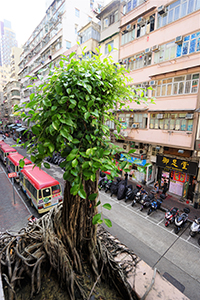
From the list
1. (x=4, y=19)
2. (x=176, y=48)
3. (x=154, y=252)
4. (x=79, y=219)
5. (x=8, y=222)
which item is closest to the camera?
(x=79, y=219)

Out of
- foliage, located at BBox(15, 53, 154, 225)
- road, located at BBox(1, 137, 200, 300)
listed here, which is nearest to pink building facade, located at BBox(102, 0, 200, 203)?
road, located at BBox(1, 137, 200, 300)

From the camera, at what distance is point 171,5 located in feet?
33.1

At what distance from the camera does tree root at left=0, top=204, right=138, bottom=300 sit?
2.13 meters

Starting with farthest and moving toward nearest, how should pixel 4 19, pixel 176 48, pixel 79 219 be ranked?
1. pixel 4 19
2. pixel 176 48
3. pixel 79 219

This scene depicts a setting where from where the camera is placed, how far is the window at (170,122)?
396 inches

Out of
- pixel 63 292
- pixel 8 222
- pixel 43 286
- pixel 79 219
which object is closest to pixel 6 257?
pixel 43 286

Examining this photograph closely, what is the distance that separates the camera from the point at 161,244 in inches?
270

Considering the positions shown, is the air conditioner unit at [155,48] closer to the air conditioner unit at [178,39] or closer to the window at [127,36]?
the air conditioner unit at [178,39]

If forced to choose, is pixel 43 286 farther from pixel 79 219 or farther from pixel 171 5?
pixel 171 5

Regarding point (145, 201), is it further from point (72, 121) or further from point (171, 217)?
point (72, 121)

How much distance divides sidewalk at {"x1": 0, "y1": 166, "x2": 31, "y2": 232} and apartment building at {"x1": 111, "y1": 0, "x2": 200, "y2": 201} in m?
7.92

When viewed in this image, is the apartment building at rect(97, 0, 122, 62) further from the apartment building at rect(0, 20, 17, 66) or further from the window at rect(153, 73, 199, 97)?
the apartment building at rect(0, 20, 17, 66)

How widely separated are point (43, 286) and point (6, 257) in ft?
2.17

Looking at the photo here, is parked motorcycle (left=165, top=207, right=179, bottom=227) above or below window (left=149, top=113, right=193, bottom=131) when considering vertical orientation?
below
